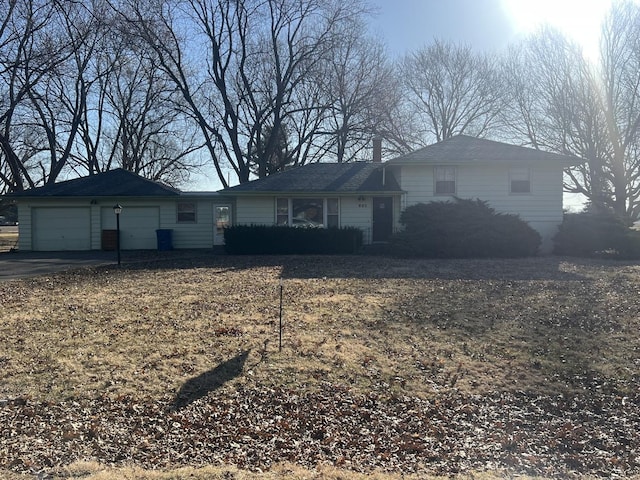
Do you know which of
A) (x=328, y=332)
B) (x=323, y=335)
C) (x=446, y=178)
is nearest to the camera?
(x=323, y=335)

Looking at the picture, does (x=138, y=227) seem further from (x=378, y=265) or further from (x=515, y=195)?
(x=515, y=195)

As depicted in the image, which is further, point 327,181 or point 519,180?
point 327,181

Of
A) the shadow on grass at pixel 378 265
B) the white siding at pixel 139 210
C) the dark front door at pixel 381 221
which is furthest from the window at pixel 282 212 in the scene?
the dark front door at pixel 381 221

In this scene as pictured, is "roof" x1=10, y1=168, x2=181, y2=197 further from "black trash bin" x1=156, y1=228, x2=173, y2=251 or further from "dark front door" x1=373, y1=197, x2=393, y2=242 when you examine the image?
"dark front door" x1=373, y1=197, x2=393, y2=242

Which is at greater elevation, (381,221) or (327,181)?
(327,181)

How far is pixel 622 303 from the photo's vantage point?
9156 mm

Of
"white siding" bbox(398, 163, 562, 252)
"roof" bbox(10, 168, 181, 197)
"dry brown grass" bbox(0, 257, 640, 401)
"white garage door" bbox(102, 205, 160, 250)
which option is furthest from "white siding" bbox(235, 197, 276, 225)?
"dry brown grass" bbox(0, 257, 640, 401)

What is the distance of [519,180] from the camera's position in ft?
65.1

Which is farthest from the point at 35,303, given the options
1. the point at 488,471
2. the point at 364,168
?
the point at 364,168

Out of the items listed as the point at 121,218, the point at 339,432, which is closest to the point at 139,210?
the point at 121,218

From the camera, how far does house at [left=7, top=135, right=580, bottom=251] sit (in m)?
19.7

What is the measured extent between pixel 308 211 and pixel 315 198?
613 mm

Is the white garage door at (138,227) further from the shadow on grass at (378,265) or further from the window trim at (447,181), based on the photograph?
the window trim at (447,181)

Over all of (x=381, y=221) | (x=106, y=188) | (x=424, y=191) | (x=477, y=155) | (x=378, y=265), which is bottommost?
(x=378, y=265)
